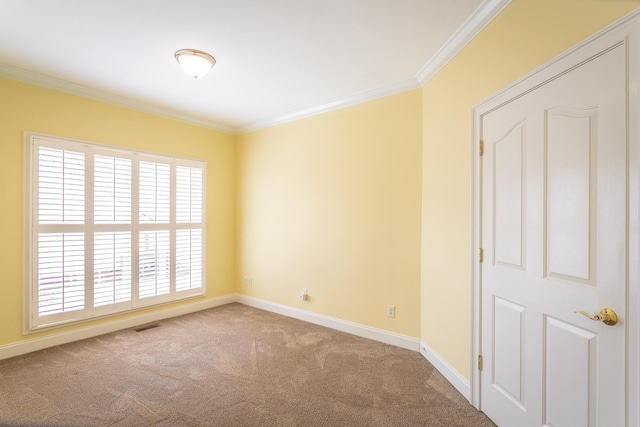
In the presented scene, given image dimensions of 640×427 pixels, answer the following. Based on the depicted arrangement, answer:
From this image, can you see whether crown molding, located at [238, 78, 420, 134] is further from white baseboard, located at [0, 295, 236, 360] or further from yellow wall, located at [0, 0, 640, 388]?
white baseboard, located at [0, 295, 236, 360]

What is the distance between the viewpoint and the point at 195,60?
2623 mm

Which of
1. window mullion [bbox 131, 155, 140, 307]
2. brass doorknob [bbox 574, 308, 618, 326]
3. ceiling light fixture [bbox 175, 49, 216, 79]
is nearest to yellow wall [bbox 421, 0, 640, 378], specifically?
brass doorknob [bbox 574, 308, 618, 326]

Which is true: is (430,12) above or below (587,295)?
above

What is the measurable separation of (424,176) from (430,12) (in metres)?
1.39

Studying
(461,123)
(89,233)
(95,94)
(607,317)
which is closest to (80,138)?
(95,94)

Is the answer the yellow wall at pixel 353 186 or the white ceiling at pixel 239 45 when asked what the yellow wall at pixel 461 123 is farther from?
the white ceiling at pixel 239 45

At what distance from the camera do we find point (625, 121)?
1.26 m

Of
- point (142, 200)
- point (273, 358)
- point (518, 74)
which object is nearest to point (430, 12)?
point (518, 74)

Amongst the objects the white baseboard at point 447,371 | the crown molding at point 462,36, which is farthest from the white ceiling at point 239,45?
the white baseboard at point 447,371

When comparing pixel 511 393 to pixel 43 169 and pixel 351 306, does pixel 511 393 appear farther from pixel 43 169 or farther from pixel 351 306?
pixel 43 169

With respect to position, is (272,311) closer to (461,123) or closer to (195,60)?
(195,60)

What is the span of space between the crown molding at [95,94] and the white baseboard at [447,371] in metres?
4.16

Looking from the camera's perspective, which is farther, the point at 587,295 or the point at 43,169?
the point at 43,169

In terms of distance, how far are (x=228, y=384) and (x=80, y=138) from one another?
307 cm
